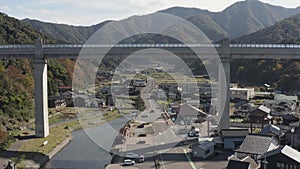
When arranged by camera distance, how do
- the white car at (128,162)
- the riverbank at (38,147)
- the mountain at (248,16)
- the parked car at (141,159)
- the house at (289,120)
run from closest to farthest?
the white car at (128,162) → the parked car at (141,159) → the riverbank at (38,147) → the house at (289,120) → the mountain at (248,16)

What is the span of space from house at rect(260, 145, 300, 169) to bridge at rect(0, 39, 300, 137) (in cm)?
409

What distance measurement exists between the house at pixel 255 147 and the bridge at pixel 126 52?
293 cm

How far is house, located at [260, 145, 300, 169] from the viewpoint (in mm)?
6281

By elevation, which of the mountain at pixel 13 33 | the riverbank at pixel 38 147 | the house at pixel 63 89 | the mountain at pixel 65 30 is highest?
the mountain at pixel 65 30

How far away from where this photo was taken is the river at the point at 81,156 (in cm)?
858

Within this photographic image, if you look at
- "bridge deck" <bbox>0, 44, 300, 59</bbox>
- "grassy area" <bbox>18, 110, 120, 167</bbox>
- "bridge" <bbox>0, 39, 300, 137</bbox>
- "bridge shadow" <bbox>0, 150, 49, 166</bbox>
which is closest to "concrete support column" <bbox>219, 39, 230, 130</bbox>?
"bridge" <bbox>0, 39, 300, 137</bbox>

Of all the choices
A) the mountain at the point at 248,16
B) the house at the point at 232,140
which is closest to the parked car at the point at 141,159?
the house at the point at 232,140

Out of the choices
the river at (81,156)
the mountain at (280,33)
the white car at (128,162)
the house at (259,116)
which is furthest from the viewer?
the mountain at (280,33)

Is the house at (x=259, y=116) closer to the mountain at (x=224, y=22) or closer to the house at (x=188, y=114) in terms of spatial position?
the house at (x=188, y=114)

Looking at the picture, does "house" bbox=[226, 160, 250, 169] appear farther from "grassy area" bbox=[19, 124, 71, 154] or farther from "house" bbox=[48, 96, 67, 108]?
"house" bbox=[48, 96, 67, 108]

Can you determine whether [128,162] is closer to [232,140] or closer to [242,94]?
[232,140]

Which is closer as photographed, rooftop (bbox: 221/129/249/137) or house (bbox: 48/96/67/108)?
rooftop (bbox: 221/129/249/137)

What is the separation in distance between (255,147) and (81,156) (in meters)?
4.53

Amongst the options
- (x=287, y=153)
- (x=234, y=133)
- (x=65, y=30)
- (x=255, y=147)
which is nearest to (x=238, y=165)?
(x=287, y=153)
